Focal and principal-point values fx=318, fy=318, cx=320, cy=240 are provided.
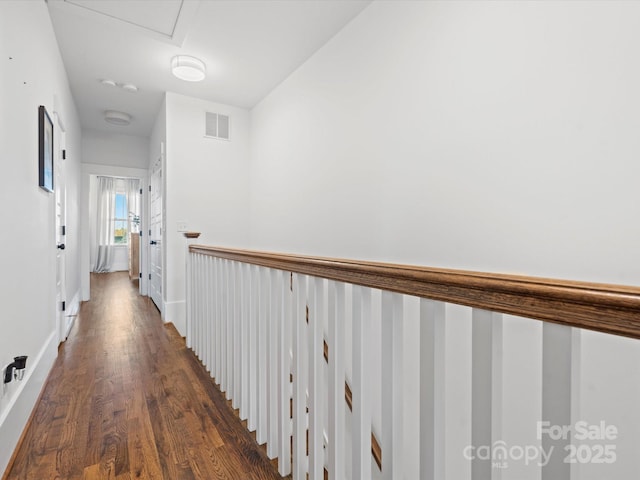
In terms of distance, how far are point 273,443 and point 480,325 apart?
49.3 inches

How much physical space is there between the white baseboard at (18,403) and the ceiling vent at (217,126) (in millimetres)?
2872

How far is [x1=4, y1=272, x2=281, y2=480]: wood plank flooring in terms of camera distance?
141cm

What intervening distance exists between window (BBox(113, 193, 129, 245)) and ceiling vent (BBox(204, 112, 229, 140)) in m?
6.08

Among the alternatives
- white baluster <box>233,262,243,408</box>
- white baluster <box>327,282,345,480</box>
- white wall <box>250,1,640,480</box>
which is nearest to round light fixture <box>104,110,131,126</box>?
white wall <box>250,1,640,480</box>

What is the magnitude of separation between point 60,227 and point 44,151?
3.83ft

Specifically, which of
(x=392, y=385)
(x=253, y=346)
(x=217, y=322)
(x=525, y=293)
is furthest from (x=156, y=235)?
(x=525, y=293)

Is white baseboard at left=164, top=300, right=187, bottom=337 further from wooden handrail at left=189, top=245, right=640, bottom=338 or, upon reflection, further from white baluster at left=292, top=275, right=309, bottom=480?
wooden handrail at left=189, top=245, right=640, bottom=338

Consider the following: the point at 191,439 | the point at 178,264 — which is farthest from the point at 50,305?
the point at 191,439

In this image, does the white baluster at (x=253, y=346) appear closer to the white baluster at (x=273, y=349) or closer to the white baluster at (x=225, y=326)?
the white baluster at (x=273, y=349)

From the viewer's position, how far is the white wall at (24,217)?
145 centimetres

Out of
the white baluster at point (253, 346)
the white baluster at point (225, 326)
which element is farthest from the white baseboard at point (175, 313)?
the white baluster at point (253, 346)

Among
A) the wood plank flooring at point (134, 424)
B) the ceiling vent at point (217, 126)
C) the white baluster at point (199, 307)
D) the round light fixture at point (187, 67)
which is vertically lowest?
the wood plank flooring at point (134, 424)

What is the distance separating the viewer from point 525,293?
0.51 meters

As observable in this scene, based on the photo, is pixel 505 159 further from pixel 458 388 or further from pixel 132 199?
pixel 132 199
